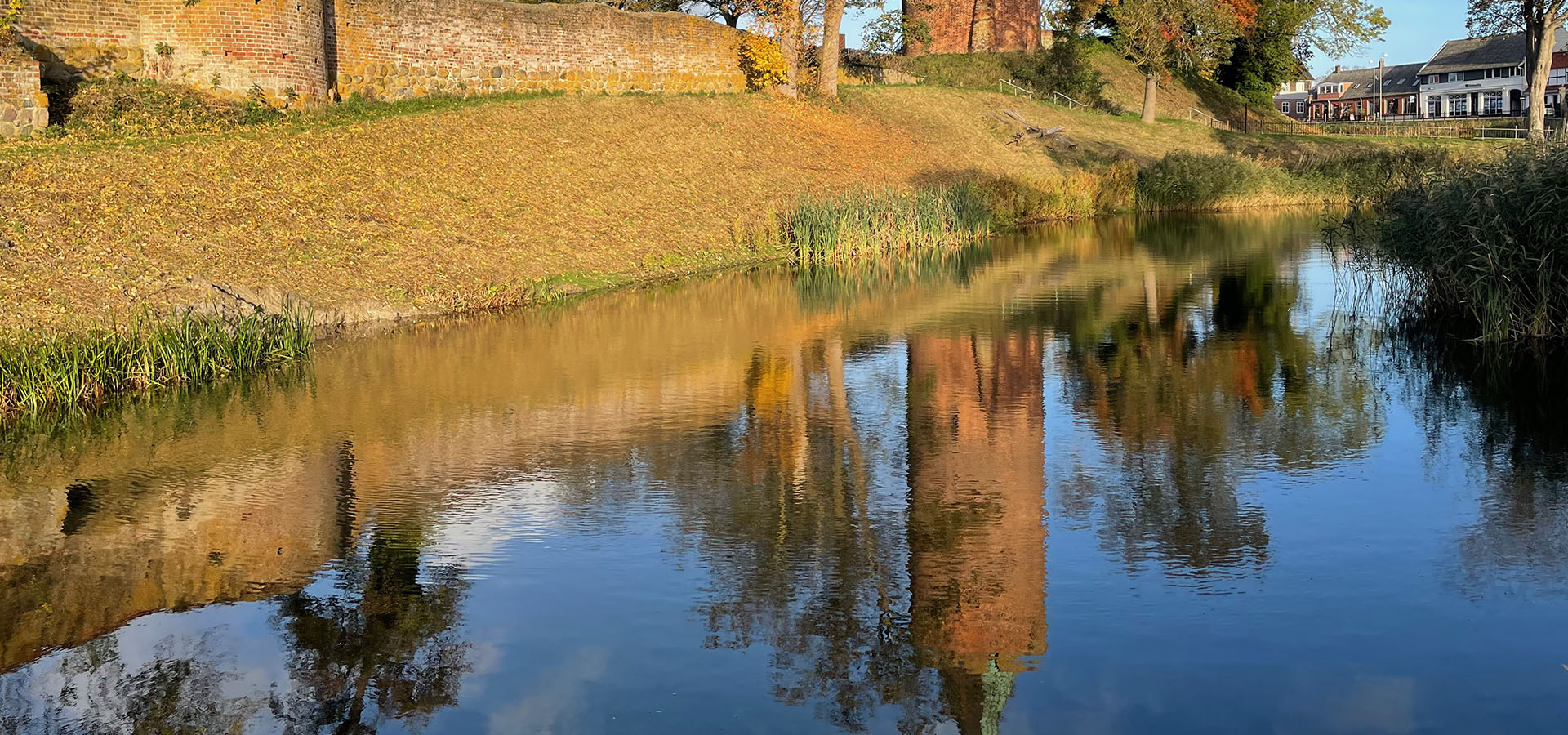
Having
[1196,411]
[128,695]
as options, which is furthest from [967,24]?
[128,695]

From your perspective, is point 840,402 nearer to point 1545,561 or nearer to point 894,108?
point 1545,561

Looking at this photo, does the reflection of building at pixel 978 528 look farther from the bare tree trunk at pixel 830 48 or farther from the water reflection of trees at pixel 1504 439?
the bare tree trunk at pixel 830 48

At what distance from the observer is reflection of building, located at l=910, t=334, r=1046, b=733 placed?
6617mm

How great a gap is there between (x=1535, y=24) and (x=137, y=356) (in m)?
50.1

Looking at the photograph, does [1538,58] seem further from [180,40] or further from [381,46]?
[180,40]

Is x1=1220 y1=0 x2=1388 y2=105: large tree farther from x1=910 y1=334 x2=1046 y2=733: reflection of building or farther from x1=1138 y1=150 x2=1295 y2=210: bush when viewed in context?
x1=910 y1=334 x2=1046 y2=733: reflection of building

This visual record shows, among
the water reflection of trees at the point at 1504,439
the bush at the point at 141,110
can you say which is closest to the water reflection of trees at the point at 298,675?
the water reflection of trees at the point at 1504,439

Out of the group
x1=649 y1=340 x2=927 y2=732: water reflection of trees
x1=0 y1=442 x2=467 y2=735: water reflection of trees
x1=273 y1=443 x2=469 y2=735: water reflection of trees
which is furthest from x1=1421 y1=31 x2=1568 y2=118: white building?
x1=0 y1=442 x2=467 y2=735: water reflection of trees

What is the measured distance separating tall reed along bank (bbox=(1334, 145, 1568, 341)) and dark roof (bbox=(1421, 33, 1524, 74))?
7792cm

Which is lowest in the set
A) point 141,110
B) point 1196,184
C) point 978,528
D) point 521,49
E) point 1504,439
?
point 978,528

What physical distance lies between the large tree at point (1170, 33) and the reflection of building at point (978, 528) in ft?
125

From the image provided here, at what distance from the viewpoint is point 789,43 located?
4172 cm

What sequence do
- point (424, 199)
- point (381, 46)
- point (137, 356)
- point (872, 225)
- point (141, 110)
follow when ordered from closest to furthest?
1. point (137, 356)
2. point (424, 199)
3. point (141, 110)
4. point (872, 225)
5. point (381, 46)

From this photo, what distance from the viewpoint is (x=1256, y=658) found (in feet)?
21.3
